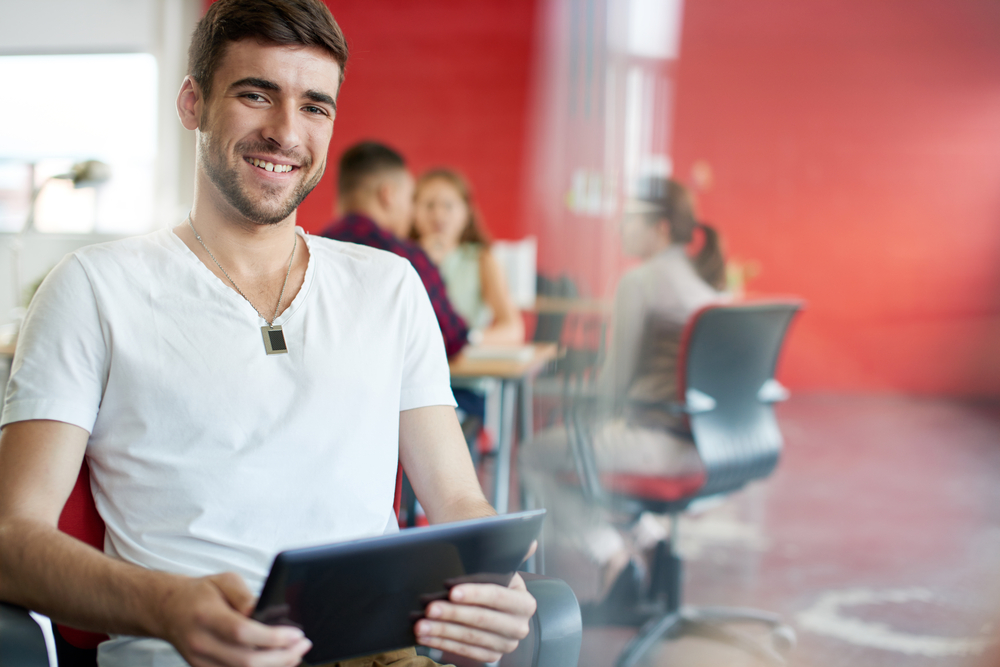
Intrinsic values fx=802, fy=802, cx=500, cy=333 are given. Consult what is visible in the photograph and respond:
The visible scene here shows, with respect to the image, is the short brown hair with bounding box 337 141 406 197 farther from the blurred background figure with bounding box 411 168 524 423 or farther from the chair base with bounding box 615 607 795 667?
the chair base with bounding box 615 607 795 667

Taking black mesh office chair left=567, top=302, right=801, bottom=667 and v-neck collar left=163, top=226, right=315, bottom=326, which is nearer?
v-neck collar left=163, top=226, right=315, bottom=326

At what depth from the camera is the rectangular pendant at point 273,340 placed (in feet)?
3.14

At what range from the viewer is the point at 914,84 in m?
5.72

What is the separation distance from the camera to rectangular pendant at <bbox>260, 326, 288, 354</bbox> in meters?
0.96

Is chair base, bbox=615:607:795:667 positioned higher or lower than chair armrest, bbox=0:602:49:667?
lower

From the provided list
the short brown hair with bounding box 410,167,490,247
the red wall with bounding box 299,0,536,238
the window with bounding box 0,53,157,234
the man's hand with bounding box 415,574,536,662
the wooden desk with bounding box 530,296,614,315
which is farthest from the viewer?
the red wall with bounding box 299,0,536,238

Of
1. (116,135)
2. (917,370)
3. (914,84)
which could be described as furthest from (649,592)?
(116,135)

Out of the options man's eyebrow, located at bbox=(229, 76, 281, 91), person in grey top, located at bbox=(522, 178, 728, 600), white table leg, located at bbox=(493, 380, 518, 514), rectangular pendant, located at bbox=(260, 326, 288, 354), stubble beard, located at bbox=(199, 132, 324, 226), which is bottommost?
white table leg, located at bbox=(493, 380, 518, 514)

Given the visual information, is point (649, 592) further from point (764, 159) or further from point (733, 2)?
point (733, 2)

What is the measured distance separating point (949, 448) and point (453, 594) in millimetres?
4805

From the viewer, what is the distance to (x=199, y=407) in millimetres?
907

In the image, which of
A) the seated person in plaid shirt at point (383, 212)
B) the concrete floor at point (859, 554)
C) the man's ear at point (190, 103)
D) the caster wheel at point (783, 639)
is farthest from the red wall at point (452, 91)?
the man's ear at point (190, 103)

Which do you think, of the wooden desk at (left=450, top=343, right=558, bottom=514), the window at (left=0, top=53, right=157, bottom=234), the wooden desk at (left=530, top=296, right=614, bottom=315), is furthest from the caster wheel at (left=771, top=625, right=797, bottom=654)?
the window at (left=0, top=53, right=157, bottom=234)

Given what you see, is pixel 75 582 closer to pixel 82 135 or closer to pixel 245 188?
pixel 245 188
